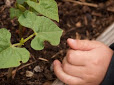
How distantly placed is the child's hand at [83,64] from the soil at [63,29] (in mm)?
171

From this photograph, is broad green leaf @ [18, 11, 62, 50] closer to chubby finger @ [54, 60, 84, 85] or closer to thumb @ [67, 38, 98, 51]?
thumb @ [67, 38, 98, 51]

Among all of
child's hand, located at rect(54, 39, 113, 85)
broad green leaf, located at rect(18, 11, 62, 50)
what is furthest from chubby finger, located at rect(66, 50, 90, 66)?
broad green leaf, located at rect(18, 11, 62, 50)

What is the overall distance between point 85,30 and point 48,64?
0.49m

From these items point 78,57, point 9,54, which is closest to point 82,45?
point 78,57

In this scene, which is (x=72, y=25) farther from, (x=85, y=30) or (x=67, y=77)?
(x=67, y=77)

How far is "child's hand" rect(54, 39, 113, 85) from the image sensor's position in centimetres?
118

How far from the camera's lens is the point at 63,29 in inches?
64.9

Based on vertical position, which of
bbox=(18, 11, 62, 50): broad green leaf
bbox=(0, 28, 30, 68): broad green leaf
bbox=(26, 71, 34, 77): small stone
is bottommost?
bbox=(26, 71, 34, 77): small stone

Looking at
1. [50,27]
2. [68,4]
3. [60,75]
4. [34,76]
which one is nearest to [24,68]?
[34,76]

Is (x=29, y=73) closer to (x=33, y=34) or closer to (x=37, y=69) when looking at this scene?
(x=37, y=69)

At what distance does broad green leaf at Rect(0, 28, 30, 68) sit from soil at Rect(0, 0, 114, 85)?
0.37 m

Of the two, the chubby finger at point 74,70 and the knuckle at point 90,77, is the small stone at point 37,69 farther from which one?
the knuckle at point 90,77

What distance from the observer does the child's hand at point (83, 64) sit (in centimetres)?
118

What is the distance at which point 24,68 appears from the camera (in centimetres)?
133
